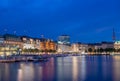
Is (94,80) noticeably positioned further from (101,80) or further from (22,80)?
(22,80)

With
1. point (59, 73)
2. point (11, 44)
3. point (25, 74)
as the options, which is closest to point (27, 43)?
point (11, 44)

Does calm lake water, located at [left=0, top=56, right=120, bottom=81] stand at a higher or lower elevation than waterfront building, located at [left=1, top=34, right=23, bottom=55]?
lower

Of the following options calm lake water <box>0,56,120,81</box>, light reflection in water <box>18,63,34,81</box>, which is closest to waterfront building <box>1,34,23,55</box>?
calm lake water <box>0,56,120,81</box>

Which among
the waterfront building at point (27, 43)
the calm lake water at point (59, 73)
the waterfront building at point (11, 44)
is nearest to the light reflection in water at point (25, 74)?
the calm lake water at point (59, 73)

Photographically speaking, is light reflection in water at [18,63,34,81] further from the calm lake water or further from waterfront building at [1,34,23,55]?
waterfront building at [1,34,23,55]

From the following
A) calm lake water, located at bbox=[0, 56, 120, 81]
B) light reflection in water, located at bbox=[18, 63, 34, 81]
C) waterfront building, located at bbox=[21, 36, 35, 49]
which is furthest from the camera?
waterfront building, located at bbox=[21, 36, 35, 49]

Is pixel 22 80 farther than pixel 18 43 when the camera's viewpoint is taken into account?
No

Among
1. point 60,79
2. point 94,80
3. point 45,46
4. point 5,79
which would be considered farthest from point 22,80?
point 45,46

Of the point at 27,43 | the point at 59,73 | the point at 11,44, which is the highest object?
the point at 27,43

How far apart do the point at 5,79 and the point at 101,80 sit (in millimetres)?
9089

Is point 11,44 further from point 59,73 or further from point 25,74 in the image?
point 25,74

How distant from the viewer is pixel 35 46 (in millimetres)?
190625

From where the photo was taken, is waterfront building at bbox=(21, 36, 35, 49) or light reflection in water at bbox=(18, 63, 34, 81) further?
waterfront building at bbox=(21, 36, 35, 49)

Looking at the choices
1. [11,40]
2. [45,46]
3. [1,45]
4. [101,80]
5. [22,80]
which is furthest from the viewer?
[45,46]
